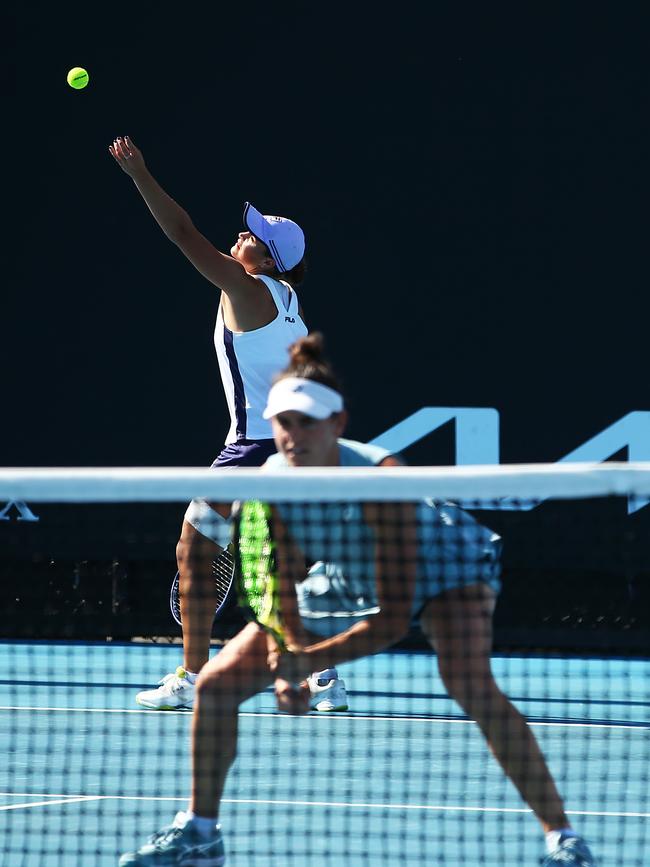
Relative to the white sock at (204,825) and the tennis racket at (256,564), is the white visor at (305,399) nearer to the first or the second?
the tennis racket at (256,564)

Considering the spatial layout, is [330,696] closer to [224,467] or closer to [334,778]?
[224,467]

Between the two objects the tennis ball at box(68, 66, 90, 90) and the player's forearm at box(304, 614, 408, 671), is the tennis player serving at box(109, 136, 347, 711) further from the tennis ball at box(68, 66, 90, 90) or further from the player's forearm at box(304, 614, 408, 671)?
the tennis ball at box(68, 66, 90, 90)

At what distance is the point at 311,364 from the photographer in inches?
109

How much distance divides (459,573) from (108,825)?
1012 mm

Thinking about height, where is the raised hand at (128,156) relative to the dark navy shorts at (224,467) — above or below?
above

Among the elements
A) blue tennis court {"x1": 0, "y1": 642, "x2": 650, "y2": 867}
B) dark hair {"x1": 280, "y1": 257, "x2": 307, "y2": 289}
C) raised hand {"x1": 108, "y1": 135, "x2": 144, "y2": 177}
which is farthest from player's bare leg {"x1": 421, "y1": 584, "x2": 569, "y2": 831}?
dark hair {"x1": 280, "y1": 257, "x2": 307, "y2": 289}

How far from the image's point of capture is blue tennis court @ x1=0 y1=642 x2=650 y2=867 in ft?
9.78

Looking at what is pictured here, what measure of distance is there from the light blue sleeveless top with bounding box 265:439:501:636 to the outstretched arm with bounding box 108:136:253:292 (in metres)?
1.63

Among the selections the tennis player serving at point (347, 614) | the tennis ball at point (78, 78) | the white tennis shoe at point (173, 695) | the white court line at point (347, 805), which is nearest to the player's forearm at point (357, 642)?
the tennis player serving at point (347, 614)

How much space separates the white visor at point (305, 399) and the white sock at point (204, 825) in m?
0.73

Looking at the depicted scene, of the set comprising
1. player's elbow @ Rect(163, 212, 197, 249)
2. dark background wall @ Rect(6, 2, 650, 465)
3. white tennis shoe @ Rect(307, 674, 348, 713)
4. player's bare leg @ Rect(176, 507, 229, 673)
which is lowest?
white tennis shoe @ Rect(307, 674, 348, 713)

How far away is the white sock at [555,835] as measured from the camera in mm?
2566

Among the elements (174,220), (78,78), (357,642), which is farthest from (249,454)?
(78,78)

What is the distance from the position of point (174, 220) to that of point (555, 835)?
2.31 m
